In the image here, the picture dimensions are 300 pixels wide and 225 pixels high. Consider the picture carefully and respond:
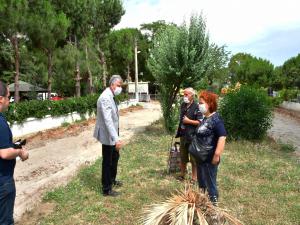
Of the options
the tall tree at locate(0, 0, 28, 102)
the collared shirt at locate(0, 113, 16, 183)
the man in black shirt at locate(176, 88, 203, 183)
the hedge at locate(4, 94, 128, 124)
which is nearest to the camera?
the collared shirt at locate(0, 113, 16, 183)

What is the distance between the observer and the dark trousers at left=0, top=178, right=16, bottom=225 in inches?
154

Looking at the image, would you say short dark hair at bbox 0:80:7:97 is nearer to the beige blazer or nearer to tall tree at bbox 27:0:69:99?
the beige blazer

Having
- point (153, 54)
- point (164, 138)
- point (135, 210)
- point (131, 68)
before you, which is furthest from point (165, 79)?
point (131, 68)

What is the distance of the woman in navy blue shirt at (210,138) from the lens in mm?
5016

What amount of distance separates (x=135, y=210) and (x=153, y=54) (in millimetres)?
9688

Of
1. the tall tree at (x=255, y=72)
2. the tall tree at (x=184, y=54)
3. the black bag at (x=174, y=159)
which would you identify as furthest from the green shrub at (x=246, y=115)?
the tall tree at (x=255, y=72)

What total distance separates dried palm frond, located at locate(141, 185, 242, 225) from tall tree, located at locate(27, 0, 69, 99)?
1590 cm

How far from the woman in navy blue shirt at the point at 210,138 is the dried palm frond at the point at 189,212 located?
115 cm

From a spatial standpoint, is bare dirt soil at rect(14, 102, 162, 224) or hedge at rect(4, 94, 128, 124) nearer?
bare dirt soil at rect(14, 102, 162, 224)

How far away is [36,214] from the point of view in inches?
235

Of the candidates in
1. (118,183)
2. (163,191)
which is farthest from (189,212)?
(118,183)

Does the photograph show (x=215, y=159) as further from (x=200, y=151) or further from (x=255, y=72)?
(x=255, y=72)

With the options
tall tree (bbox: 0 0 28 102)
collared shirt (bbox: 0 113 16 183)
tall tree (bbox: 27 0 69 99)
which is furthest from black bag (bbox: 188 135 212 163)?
tall tree (bbox: 27 0 69 99)

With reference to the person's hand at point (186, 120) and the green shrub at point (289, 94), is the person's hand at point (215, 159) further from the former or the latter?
the green shrub at point (289, 94)
